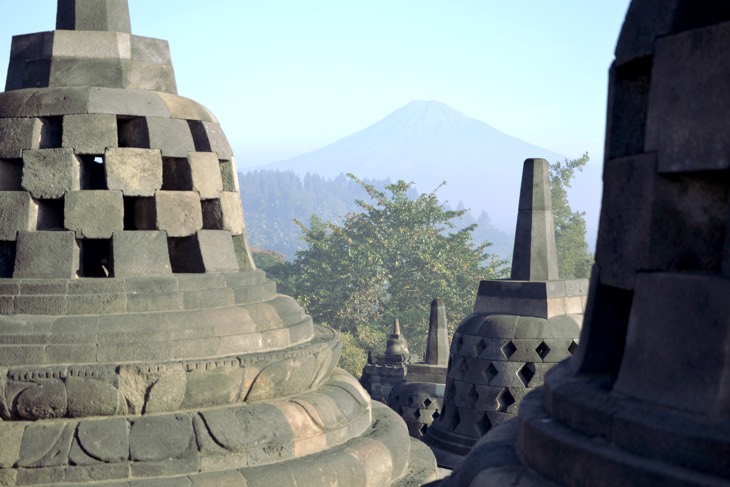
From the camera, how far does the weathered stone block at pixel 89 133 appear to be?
22.4 feet

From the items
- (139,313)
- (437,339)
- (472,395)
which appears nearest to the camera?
(139,313)

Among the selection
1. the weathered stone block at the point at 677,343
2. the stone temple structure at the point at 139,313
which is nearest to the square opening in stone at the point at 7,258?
the stone temple structure at the point at 139,313

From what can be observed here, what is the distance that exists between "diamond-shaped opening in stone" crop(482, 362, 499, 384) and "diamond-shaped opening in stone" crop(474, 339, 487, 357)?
0.18 meters

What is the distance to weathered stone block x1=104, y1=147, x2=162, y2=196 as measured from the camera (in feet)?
22.4

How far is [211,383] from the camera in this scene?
6207mm

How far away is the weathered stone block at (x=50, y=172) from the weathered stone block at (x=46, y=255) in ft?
1.07

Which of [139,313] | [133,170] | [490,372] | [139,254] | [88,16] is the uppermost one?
→ [88,16]

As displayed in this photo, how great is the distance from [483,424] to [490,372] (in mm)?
601

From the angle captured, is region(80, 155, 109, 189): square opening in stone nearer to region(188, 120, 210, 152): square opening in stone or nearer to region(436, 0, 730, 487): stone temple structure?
region(188, 120, 210, 152): square opening in stone

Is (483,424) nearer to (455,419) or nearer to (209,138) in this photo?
(455,419)

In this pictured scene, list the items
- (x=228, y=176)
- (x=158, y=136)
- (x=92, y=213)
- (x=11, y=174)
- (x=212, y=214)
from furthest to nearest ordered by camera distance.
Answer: (x=228, y=176)
(x=212, y=214)
(x=158, y=136)
(x=11, y=174)
(x=92, y=213)

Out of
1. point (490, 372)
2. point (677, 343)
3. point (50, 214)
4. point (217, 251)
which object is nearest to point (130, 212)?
point (50, 214)

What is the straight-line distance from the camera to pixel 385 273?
122 ft

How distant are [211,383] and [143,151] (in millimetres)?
1889
